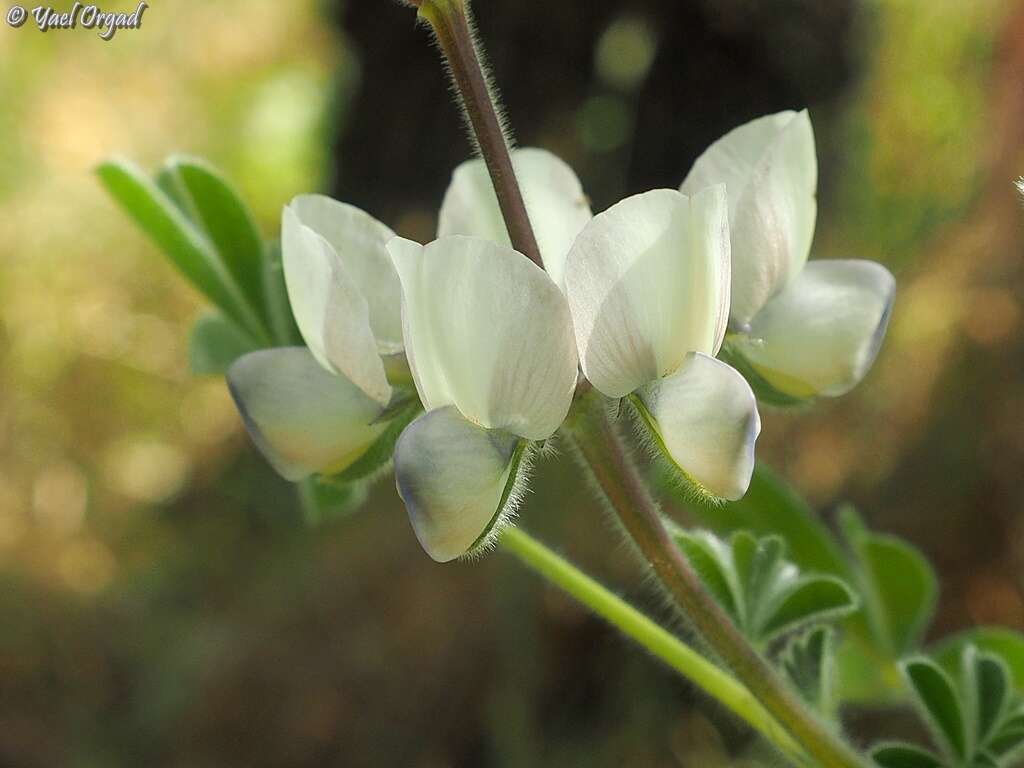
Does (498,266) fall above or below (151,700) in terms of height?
above

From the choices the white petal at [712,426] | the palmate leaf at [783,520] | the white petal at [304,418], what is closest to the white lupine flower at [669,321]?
the white petal at [712,426]

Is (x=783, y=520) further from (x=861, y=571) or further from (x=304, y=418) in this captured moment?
(x=304, y=418)

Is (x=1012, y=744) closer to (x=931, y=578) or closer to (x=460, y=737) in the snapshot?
(x=931, y=578)

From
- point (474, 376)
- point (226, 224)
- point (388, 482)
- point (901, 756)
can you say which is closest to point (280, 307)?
point (226, 224)

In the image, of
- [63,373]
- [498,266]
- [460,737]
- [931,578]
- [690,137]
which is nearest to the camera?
[498,266]

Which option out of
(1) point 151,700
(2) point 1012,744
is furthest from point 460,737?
(2) point 1012,744
